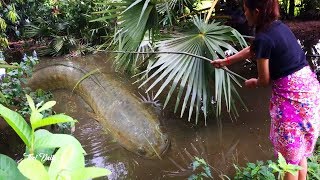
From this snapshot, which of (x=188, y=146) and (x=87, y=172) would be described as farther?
(x=188, y=146)

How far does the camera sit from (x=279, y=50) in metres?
1.84

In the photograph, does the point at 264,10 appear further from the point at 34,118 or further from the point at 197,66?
the point at 34,118

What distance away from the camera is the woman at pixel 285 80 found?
183cm

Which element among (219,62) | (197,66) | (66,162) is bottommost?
(197,66)

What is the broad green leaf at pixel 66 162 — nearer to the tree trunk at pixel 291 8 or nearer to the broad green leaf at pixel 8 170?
the broad green leaf at pixel 8 170

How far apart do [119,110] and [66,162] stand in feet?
11.5

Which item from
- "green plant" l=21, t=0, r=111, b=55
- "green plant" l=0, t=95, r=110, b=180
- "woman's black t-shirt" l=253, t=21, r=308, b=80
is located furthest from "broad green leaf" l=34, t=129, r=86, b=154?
"green plant" l=21, t=0, r=111, b=55

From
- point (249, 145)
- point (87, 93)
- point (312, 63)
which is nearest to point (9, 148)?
point (87, 93)

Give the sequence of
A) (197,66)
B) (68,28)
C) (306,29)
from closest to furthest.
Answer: (197,66) < (68,28) < (306,29)

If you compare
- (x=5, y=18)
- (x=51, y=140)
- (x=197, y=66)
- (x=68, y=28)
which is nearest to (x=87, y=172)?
(x=51, y=140)

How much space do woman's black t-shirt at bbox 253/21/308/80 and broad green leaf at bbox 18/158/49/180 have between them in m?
1.52

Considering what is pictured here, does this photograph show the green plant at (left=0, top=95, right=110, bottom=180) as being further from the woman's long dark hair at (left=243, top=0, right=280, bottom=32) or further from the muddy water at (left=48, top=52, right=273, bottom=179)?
the muddy water at (left=48, top=52, right=273, bottom=179)

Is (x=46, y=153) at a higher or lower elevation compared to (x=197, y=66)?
higher

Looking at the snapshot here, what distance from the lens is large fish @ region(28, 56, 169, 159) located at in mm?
3439
